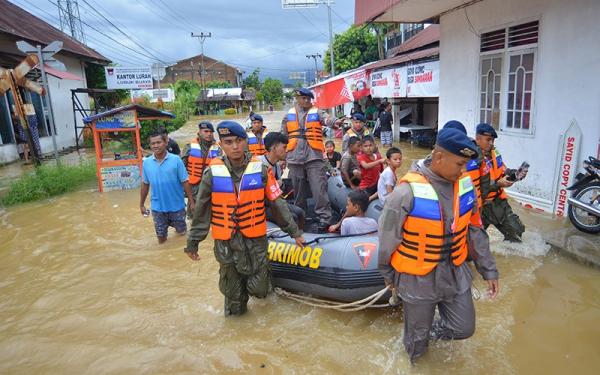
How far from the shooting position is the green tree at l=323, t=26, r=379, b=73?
29.1 m

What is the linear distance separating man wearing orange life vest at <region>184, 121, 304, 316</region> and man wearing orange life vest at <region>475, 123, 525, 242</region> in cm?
198

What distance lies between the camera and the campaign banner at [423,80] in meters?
10.7

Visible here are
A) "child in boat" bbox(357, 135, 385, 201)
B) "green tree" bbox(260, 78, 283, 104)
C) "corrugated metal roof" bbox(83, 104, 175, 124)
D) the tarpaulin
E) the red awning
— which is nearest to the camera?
"child in boat" bbox(357, 135, 385, 201)

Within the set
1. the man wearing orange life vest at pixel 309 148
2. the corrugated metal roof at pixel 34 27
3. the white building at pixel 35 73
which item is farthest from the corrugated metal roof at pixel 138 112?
the corrugated metal roof at pixel 34 27

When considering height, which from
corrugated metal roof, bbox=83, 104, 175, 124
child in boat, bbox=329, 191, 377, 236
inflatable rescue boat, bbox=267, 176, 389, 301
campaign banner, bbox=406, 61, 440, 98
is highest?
campaign banner, bbox=406, 61, 440, 98

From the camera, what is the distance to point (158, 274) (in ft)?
15.9

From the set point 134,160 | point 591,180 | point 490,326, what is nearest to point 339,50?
point 134,160

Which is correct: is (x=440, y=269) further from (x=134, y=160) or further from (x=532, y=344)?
(x=134, y=160)

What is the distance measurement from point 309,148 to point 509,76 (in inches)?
152

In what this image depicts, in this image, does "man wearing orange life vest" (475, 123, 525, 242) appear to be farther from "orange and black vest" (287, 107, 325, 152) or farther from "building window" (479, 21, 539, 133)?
"building window" (479, 21, 539, 133)

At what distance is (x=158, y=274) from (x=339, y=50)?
27482 millimetres

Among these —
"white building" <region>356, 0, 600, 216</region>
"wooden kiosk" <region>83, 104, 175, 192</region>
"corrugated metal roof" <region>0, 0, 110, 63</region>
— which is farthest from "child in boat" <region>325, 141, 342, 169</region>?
"corrugated metal roof" <region>0, 0, 110, 63</region>

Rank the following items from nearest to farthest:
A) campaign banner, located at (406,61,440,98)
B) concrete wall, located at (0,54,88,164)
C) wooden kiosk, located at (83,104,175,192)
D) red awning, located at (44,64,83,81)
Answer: wooden kiosk, located at (83,104,175,192) < campaign banner, located at (406,61,440,98) < red awning, located at (44,64,83,81) < concrete wall, located at (0,54,88,164)

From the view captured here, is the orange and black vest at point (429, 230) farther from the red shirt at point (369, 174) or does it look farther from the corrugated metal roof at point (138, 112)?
the corrugated metal roof at point (138, 112)
